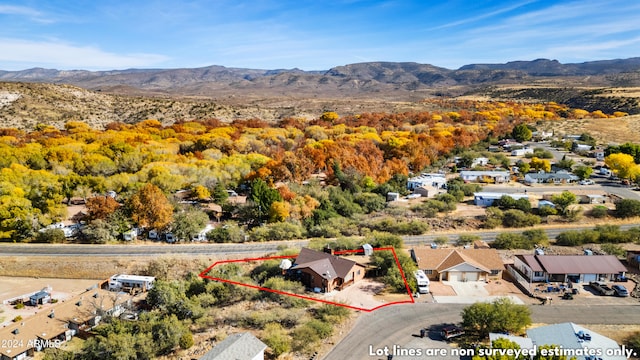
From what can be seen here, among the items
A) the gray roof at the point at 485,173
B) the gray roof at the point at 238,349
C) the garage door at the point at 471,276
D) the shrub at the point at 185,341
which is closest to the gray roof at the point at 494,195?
the gray roof at the point at 485,173

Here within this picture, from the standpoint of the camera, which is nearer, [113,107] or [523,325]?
[523,325]

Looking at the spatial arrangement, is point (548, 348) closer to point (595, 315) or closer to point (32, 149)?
point (595, 315)

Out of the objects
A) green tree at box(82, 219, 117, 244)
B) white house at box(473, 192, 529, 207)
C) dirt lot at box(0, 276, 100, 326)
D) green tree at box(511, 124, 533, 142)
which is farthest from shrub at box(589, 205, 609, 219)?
green tree at box(82, 219, 117, 244)

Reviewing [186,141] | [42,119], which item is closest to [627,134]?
[186,141]

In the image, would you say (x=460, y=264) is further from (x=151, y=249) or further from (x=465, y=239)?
(x=151, y=249)

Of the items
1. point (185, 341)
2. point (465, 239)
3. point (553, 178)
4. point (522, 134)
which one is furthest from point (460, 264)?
point (522, 134)

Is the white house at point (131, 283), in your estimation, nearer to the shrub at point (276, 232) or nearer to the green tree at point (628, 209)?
the shrub at point (276, 232)

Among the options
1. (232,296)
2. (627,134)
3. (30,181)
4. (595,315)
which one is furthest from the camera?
(627,134)
